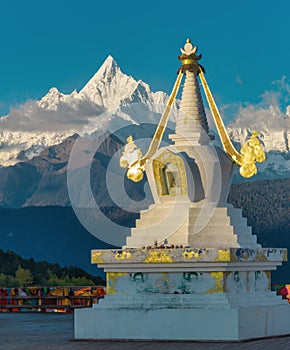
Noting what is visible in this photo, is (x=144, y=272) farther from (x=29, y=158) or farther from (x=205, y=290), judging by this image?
(x=29, y=158)

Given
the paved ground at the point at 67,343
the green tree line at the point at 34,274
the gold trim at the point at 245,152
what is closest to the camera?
the paved ground at the point at 67,343

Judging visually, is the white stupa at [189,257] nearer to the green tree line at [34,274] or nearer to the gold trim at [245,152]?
the gold trim at [245,152]

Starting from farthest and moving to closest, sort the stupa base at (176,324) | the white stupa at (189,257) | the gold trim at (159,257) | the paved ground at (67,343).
A: the gold trim at (159,257) < the white stupa at (189,257) < the stupa base at (176,324) < the paved ground at (67,343)

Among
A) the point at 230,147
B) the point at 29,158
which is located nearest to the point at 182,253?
the point at 230,147

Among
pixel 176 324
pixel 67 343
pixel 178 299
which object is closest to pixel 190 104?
pixel 178 299

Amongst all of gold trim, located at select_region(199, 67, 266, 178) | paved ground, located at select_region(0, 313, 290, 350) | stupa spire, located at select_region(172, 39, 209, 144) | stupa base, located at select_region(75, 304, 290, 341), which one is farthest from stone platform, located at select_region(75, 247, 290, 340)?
stupa spire, located at select_region(172, 39, 209, 144)

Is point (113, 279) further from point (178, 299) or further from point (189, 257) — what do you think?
point (189, 257)

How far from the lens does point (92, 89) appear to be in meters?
77.2

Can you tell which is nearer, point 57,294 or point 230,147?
point 230,147

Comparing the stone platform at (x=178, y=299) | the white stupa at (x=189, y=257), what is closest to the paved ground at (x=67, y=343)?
the stone platform at (x=178, y=299)

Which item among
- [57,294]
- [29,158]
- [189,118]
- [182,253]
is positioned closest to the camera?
[182,253]

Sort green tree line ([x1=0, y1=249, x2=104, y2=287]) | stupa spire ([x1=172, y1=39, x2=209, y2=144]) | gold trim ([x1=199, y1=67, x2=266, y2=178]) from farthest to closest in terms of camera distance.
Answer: green tree line ([x1=0, y1=249, x2=104, y2=287]) → stupa spire ([x1=172, y1=39, x2=209, y2=144]) → gold trim ([x1=199, y1=67, x2=266, y2=178])

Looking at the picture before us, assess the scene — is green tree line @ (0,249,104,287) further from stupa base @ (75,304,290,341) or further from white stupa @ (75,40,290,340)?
stupa base @ (75,304,290,341)

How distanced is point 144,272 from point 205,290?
139 centimetres
